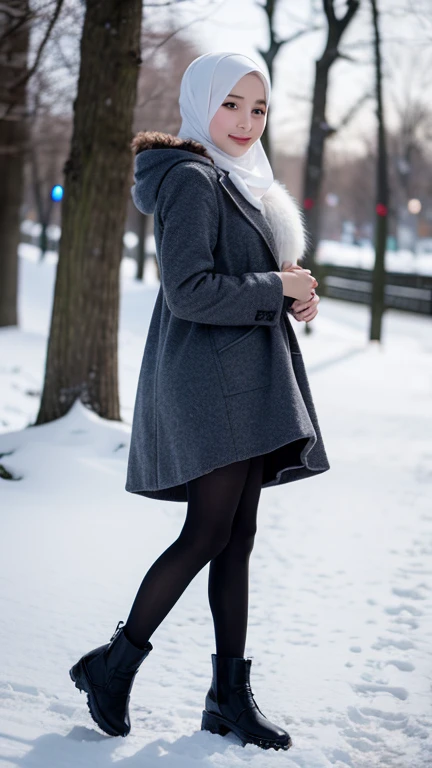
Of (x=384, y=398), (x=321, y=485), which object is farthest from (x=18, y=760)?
(x=384, y=398)

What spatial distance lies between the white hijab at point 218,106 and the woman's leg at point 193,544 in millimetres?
752

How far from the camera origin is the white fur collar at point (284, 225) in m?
2.61

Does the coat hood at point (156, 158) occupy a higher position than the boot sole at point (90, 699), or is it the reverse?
the coat hood at point (156, 158)

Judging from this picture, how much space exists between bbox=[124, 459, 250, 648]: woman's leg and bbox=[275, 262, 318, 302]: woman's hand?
0.47 metres

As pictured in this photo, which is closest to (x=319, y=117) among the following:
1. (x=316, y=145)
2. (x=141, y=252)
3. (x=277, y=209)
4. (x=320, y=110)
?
(x=320, y=110)

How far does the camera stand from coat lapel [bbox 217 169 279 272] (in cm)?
250

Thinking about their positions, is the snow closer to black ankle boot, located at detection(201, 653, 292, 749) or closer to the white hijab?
the white hijab

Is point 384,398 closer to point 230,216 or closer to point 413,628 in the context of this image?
point 413,628

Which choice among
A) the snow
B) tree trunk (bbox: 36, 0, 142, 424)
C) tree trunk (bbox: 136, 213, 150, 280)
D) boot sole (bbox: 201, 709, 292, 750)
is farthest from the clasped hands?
the snow

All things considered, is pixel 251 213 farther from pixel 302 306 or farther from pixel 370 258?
pixel 370 258

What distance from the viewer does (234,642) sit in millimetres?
2648

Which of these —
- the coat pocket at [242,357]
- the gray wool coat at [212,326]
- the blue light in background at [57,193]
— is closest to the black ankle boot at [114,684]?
the gray wool coat at [212,326]

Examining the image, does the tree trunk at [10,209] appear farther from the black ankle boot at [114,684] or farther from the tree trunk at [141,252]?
the black ankle boot at [114,684]

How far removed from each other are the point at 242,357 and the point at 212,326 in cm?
11
